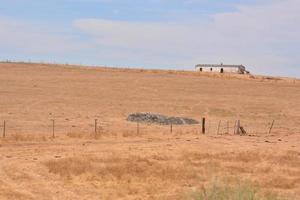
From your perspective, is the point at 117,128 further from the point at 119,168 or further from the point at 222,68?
the point at 222,68

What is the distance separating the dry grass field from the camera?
80.6ft

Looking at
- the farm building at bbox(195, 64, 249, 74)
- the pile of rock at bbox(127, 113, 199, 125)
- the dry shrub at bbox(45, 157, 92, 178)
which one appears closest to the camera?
the dry shrub at bbox(45, 157, 92, 178)

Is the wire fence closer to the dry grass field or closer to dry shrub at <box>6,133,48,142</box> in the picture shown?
the dry grass field

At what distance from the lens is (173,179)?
26703mm

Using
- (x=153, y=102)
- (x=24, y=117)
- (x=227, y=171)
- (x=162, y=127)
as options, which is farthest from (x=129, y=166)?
(x=153, y=102)

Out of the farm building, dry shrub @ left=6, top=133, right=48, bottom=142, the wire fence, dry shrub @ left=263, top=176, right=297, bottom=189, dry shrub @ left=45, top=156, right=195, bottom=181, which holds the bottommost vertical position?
the wire fence

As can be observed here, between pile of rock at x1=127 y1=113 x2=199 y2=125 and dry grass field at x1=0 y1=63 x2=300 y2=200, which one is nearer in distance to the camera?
dry grass field at x1=0 y1=63 x2=300 y2=200

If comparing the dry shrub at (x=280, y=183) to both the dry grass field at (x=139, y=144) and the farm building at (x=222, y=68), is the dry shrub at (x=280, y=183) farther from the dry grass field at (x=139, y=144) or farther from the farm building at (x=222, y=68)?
the farm building at (x=222, y=68)

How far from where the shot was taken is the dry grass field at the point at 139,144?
24.6 m

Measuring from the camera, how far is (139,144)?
36.8 meters

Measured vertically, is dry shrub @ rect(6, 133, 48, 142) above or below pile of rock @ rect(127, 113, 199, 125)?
above

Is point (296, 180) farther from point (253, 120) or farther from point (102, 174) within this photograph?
point (253, 120)

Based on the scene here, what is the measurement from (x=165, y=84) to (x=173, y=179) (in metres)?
61.9

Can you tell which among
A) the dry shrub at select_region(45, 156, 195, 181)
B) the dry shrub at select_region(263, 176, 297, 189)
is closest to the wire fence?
the dry shrub at select_region(45, 156, 195, 181)
